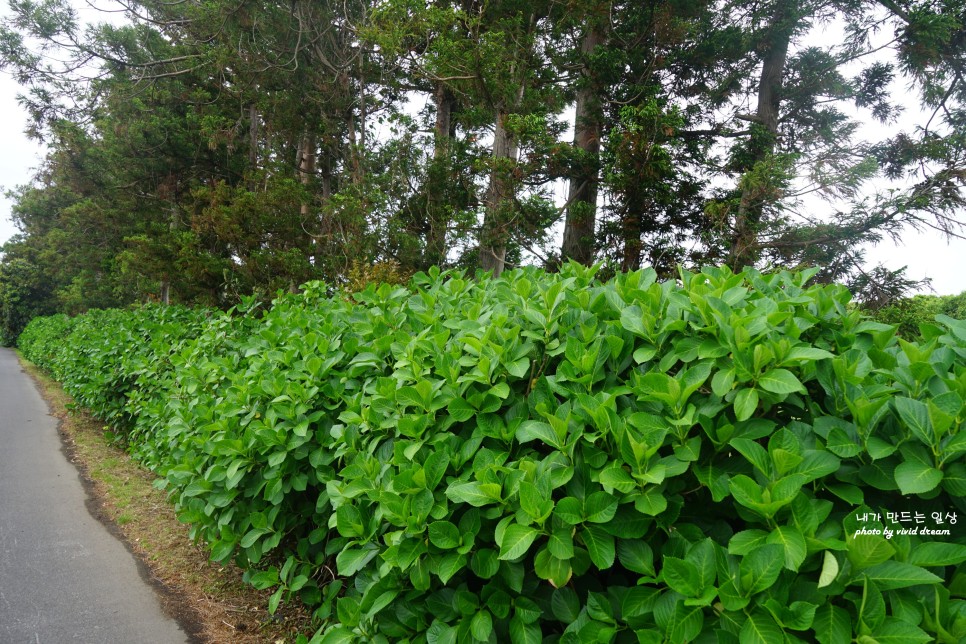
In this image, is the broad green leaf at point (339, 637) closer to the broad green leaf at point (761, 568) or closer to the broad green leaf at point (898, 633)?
the broad green leaf at point (761, 568)

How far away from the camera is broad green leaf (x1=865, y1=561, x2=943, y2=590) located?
3.56ft

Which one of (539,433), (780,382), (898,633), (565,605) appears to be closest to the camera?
(898,633)

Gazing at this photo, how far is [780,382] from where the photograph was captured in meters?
1.40

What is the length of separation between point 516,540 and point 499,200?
7.89 m

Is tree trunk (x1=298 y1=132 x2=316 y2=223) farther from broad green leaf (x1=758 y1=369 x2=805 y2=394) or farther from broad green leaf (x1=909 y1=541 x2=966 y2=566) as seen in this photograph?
broad green leaf (x1=909 y1=541 x2=966 y2=566)

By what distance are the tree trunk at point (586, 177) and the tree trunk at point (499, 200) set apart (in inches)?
51.0

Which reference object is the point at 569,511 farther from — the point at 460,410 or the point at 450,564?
the point at 460,410

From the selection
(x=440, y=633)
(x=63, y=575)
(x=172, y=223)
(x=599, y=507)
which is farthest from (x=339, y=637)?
(x=172, y=223)

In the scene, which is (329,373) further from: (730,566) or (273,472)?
(730,566)

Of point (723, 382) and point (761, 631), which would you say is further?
point (723, 382)

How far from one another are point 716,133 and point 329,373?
1101 centimetres

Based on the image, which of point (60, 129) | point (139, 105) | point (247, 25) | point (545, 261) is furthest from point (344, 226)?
point (60, 129)

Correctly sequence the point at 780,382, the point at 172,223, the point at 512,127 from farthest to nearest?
the point at 172,223, the point at 512,127, the point at 780,382

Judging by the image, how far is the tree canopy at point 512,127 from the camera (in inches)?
346
